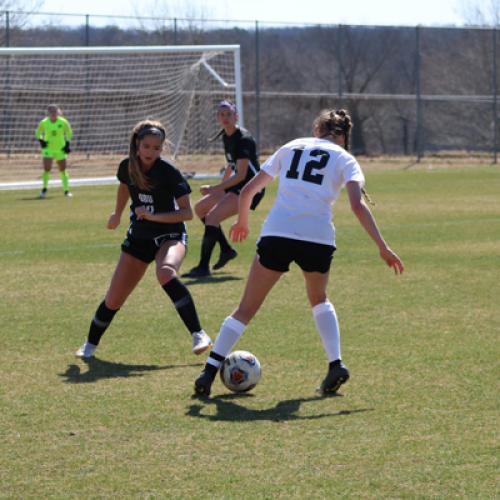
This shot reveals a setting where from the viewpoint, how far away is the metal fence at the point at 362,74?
3422cm

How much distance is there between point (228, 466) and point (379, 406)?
4.83 feet

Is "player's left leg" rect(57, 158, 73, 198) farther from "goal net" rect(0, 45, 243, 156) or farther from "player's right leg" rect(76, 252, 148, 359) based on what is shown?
"player's right leg" rect(76, 252, 148, 359)

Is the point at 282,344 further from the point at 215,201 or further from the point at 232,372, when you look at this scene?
the point at 215,201

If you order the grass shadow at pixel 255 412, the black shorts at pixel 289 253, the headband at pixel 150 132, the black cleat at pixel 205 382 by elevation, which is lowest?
the grass shadow at pixel 255 412

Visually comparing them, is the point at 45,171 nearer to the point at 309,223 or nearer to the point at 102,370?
the point at 102,370

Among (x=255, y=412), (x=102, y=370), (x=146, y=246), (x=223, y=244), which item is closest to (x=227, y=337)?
(x=255, y=412)

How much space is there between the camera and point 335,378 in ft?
22.3

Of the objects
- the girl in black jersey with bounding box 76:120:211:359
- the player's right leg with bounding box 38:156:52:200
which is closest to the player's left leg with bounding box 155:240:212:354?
the girl in black jersey with bounding box 76:120:211:359

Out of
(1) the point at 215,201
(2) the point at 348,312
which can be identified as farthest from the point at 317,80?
(2) the point at 348,312

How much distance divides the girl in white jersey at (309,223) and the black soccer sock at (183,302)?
1.01m

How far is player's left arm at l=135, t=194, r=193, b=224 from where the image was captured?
7719 mm

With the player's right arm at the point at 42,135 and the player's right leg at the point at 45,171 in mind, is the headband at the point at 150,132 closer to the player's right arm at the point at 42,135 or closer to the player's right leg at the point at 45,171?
the player's right leg at the point at 45,171

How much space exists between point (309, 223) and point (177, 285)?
153cm

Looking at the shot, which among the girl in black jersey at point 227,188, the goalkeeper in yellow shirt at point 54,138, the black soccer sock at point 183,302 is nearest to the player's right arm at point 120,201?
the black soccer sock at point 183,302
